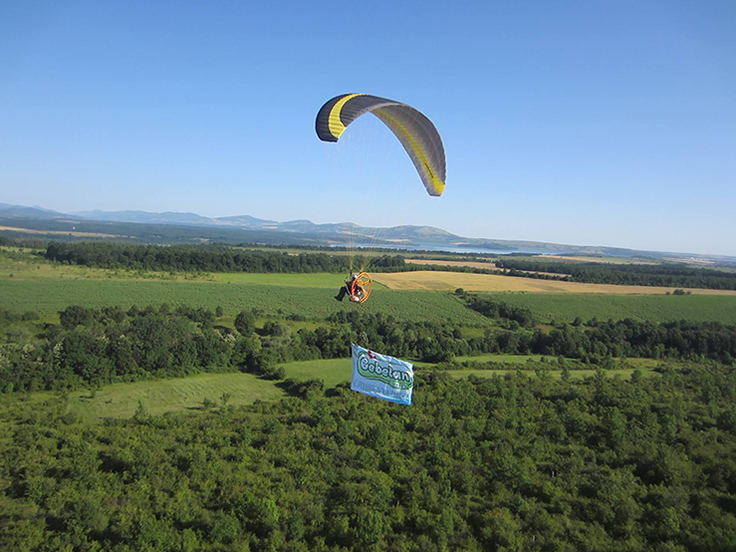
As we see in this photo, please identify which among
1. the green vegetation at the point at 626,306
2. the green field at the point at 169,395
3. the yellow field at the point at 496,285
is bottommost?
the green field at the point at 169,395

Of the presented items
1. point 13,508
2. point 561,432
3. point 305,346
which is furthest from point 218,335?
point 561,432

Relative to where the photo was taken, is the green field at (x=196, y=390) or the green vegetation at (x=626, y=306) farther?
the green vegetation at (x=626, y=306)

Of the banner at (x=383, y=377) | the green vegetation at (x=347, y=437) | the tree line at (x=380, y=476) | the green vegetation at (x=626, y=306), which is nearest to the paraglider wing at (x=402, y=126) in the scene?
the banner at (x=383, y=377)

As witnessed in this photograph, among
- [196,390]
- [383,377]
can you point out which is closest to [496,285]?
[196,390]

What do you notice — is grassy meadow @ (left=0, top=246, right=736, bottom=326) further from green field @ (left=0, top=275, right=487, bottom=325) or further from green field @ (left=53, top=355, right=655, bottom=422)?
green field @ (left=53, top=355, right=655, bottom=422)

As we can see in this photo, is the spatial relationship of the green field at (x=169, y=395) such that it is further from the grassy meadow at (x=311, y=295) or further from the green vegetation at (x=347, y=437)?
the grassy meadow at (x=311, y=295)

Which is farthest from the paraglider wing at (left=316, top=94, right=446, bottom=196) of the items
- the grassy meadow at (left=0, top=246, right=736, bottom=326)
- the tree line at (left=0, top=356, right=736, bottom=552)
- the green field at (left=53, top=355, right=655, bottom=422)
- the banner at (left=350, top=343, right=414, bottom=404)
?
the grassy meadow at (left=0, top=246, right=736, bottom=326)

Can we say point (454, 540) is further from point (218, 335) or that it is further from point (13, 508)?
point (218, 335)
